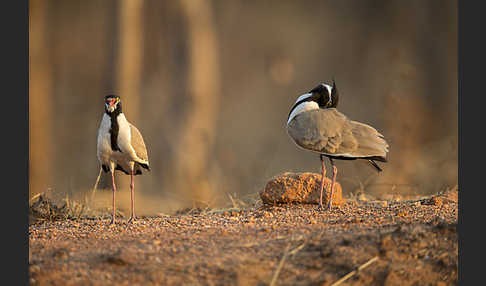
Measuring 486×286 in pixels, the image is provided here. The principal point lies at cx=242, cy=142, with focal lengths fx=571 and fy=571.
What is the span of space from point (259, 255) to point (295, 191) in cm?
192

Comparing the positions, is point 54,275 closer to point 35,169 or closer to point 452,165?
point 452,165

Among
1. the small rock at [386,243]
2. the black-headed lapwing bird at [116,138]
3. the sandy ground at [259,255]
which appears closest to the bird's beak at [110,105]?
the black-headed lapwing bird at [116,138]

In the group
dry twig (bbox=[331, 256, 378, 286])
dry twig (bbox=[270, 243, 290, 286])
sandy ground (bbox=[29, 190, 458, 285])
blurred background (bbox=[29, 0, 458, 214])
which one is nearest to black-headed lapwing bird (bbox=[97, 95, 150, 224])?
sandy ground (bbox=[29, 190, 458, 285])

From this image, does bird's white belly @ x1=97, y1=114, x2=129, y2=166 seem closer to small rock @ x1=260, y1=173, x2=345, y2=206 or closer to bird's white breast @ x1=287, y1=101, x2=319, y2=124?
small rock @ x1=260, y1=173, x2=345, y2=206

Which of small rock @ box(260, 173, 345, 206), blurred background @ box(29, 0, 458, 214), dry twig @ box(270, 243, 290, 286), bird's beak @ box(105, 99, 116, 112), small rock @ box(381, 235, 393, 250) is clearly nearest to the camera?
dry twig @ box(270, 243, 290, 286)

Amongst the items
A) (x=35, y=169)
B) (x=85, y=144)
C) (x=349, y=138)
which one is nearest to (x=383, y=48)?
(x=85, y=144)

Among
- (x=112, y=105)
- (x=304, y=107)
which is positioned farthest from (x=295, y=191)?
(x=112, y=105)

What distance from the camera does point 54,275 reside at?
3.10m

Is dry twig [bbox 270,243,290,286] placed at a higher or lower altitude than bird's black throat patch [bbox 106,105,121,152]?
lower

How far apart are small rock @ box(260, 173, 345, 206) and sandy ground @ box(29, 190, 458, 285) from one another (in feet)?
3.04

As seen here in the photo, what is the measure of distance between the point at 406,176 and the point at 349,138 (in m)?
6.05

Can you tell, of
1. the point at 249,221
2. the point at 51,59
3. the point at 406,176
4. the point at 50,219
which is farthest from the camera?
the point at 51,59

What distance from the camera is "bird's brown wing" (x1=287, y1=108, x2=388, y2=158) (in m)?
4.82

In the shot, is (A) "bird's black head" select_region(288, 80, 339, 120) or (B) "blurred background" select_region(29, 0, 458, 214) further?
(B) "blurred background" select_region(29, 0, 458, 214)
